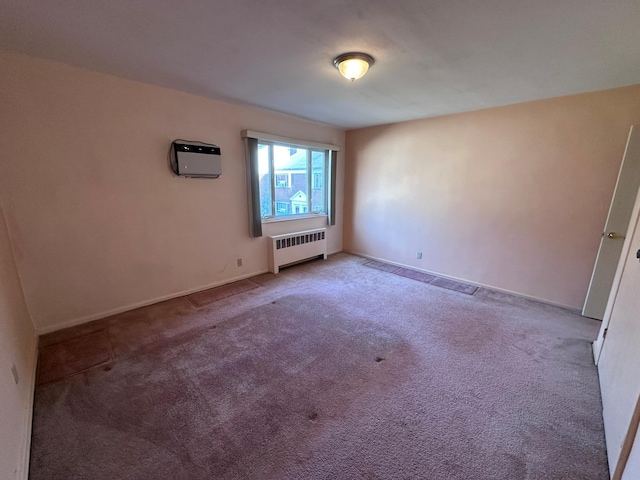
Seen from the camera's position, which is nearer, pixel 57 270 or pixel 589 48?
pixel 589 48

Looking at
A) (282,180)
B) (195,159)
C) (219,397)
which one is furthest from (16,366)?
(282,180)

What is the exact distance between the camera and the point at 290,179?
4.36 meters

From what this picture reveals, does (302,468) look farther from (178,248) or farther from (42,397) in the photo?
(178,248)

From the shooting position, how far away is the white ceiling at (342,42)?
1442mm

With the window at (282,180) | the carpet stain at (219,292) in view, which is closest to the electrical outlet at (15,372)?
the carpet stain at (219,292)

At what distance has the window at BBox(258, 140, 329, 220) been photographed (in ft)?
12.7

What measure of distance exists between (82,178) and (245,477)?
2.76m

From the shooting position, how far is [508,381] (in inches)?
74.7

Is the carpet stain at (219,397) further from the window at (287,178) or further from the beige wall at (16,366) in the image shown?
the window at (287,178)

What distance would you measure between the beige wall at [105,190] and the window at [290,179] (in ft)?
1.54

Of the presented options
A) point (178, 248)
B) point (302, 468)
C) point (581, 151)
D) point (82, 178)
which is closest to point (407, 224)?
point (581, 151)

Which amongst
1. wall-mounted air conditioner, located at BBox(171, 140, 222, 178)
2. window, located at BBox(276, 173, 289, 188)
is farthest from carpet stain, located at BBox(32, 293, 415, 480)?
window, located at BBox(276, 173, 289, 188)

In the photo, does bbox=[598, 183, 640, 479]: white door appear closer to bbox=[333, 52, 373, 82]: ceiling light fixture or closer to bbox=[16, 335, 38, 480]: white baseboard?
bbox=[333, 52, 373, 82]: ceiling light fixture

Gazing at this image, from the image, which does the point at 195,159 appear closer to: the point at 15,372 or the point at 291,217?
the point at 291,217
